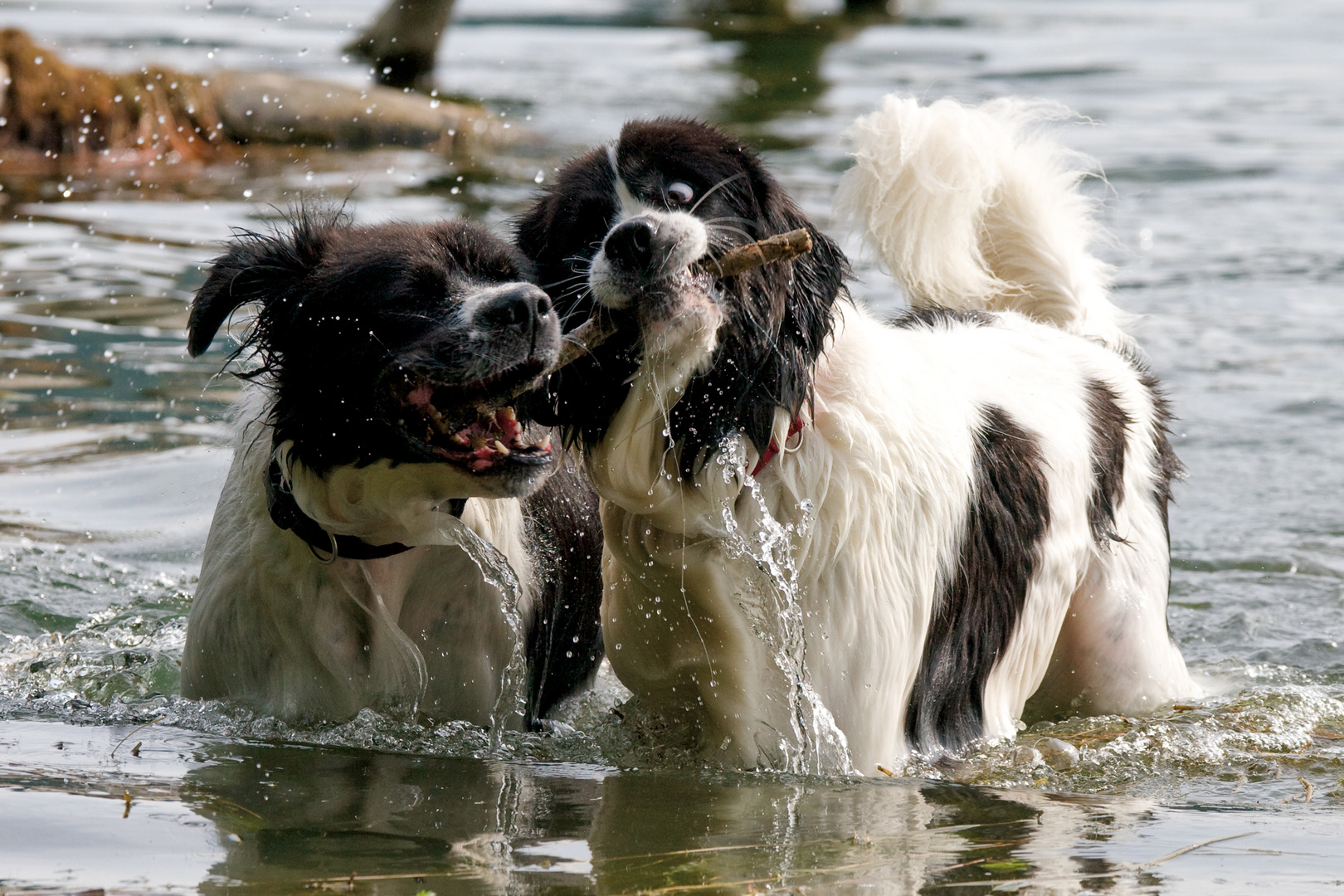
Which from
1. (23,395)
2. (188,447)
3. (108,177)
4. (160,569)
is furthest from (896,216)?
(108,177)

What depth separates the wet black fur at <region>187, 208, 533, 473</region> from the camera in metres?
3.53

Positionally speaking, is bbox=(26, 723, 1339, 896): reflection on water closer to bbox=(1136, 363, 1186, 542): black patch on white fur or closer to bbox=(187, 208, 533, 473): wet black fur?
bbox=(187, 208, 533, 473): wet black fur

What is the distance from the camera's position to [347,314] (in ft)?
11.8

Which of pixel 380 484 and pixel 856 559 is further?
pixel 856 559

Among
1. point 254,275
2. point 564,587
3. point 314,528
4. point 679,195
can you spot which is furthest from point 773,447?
point 254,275

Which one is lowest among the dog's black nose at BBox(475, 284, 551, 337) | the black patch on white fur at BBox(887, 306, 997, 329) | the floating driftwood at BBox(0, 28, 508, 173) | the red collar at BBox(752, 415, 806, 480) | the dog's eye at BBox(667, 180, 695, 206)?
the red collar at BBox(752, 415, 806, 480)

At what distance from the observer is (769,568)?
3.68 metres

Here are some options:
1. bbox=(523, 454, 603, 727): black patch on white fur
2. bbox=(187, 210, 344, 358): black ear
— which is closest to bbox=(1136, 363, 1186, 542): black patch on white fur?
bbox=(523, 454, 603, 727): black patch on white fur

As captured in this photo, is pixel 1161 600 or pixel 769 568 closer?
pixel 769 568

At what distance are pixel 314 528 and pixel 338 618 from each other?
306mm

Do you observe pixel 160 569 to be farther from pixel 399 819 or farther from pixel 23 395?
pixel 399 819

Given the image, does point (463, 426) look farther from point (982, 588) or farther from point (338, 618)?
point (982, 588)

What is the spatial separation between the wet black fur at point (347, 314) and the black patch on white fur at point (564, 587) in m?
0.71

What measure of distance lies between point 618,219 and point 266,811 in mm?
1497
